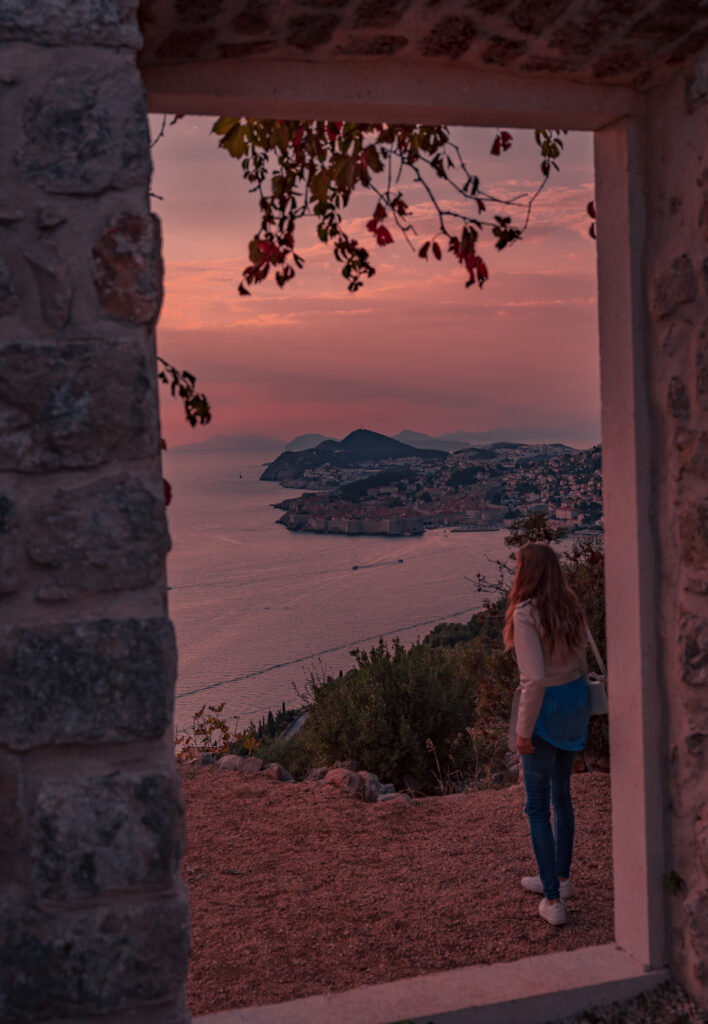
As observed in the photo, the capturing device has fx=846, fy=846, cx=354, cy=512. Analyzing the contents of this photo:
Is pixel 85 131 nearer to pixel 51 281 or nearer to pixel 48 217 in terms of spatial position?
pixel 48 217

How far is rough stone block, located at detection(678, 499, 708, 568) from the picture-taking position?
92.7 inches

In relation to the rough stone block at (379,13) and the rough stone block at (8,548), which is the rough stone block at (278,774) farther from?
the rough stone block at (379,13)

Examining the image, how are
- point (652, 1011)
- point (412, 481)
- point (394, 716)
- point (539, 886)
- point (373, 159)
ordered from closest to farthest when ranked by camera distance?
point (652, 1011) < point (373, 159) < point (539, 886) < point (394, 716) < point (412, 481)

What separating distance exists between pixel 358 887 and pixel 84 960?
2.26 metres

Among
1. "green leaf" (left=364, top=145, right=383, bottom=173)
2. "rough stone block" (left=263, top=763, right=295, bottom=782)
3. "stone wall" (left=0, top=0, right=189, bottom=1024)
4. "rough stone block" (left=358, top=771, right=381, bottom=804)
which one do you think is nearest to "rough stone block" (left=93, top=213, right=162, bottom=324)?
"stone wall" (left=0, top=0, right=189, bottom=1024)

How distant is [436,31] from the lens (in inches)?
83.0

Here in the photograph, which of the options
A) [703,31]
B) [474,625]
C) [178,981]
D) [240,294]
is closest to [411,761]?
[474,625]

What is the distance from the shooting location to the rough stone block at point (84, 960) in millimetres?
1616

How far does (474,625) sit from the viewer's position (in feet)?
27.2

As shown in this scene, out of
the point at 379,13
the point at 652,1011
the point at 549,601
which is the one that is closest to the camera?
the point at 379,13

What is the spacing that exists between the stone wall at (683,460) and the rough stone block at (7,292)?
177 cm

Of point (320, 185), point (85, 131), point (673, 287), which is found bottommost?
point (673, 287)

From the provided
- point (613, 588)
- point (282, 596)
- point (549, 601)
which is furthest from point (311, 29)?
point (282, 596)

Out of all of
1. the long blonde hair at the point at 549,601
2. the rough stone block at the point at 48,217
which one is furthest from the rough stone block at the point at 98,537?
the long blonde hair at the point at 549,601
